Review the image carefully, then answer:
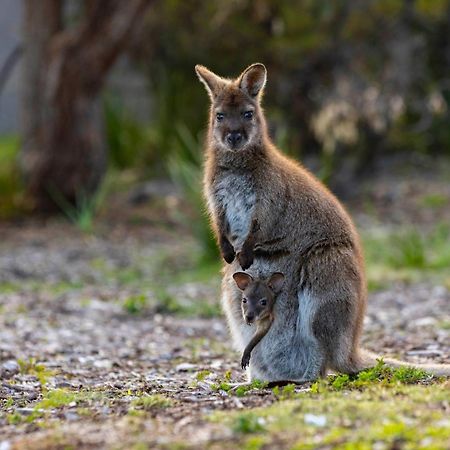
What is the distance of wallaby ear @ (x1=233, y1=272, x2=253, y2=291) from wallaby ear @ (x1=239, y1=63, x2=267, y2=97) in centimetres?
117

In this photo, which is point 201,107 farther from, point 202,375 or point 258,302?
point 258,302

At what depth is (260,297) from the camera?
→ 18.6ft

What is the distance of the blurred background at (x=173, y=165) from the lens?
8289 millimetres

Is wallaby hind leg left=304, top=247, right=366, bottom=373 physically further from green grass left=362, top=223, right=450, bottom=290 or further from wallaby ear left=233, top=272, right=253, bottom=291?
green grass left=362, top=223, right=450, bottom=290

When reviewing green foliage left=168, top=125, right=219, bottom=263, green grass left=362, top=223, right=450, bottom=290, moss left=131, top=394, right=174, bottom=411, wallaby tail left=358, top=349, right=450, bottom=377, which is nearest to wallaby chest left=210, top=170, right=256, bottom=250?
wallaby tail left=358, top=349, right=450, bottom=377

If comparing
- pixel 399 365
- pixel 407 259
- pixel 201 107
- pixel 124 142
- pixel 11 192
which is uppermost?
pixel 201 107

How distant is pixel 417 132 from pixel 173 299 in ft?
27.5

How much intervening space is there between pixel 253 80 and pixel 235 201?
0.78 metres

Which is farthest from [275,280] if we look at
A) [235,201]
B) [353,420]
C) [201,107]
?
[201,107]

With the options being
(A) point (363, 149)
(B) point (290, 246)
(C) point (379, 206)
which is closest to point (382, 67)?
(A) point (363, 149)

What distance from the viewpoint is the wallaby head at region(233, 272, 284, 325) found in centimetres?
567

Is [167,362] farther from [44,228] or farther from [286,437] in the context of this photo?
[44,228]

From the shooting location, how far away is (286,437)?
4195 mm

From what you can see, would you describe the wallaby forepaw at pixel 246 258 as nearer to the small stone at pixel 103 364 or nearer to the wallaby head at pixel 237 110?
the wallaby head at pixel 237 110
